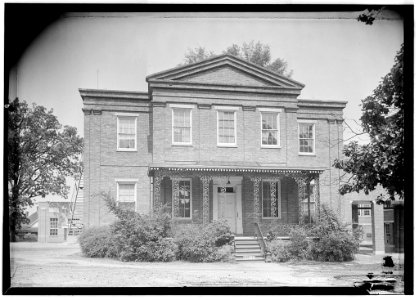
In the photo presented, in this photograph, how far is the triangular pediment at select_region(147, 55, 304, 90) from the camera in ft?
58.2

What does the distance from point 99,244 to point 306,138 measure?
7.34 m

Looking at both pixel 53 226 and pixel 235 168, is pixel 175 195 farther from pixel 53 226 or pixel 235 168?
pixel 53 226

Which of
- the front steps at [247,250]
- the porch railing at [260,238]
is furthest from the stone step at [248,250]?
the porch railing at [260,238]

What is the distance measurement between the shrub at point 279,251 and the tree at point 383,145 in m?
2.59

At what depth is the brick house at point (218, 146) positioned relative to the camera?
1775 centimetres

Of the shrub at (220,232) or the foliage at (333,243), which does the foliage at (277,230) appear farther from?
the shrub at (220,232)

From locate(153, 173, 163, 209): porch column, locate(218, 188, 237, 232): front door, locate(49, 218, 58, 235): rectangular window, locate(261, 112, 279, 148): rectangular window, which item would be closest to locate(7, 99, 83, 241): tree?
locate(49, 218, 58, 235): rectangular window

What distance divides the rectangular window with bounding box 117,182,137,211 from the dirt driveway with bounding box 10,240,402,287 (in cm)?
187

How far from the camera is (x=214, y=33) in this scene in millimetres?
16312

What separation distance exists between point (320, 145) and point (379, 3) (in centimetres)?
496

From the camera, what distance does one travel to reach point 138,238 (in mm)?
16766

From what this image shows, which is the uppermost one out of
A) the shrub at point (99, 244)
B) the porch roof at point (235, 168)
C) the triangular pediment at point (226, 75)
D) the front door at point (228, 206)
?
the triangular pediment at point (226, 75)

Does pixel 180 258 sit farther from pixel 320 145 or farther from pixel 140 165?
pixel 320 145

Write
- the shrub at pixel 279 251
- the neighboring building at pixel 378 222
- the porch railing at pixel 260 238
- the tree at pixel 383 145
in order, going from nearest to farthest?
the tree at pixel 383 145 → the neighboring building at pixel 378 222 → the shrub at pixel 279 251 → the porch railing at pixel 260 238
